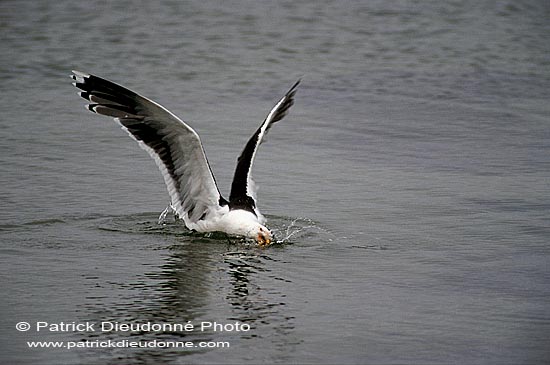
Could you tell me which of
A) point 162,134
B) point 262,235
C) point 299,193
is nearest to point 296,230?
point 262,235

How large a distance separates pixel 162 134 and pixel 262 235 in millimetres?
1071

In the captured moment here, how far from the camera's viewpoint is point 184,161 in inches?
340

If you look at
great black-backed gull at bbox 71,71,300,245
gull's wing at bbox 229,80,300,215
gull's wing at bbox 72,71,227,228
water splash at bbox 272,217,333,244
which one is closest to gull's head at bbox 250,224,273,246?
great black-backed gull at bbox 71,71,300,245

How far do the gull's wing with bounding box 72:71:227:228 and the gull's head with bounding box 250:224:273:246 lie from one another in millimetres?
427

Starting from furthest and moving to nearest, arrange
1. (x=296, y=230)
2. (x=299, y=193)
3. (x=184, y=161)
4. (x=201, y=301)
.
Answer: (x=299, y=193) → (x=296, y=230) → (x=184, y=161) → (x=201, y=301)

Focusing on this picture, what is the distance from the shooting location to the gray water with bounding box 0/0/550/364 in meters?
6.81

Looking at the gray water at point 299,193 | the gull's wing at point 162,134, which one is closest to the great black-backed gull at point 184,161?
the gull's wing at point 162,134

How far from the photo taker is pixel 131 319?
6.82m

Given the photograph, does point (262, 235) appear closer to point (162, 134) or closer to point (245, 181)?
point (245, 181)

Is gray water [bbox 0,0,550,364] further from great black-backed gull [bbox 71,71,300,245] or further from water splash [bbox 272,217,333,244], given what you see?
great black-backed gull [bbox 71,71,300,245]

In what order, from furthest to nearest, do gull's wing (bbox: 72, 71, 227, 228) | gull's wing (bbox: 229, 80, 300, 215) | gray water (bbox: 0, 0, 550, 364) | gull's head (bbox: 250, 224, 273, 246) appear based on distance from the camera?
gull's wing (bbox: 229, 80, 300, 215) < gull's head (bbox: 250, 224, 273, 246) < gull's wing (bbox: 72, 71, 227, 228) < gray water (bbox: 0, 0, 550, 364)

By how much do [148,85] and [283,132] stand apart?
2688 millimetres

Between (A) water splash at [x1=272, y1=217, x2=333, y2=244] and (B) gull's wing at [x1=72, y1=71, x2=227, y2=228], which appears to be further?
(A) water splash at [x1=272, y1=217, x2=333, y2=244]

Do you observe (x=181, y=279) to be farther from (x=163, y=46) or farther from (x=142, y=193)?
(x=163, y=46)
